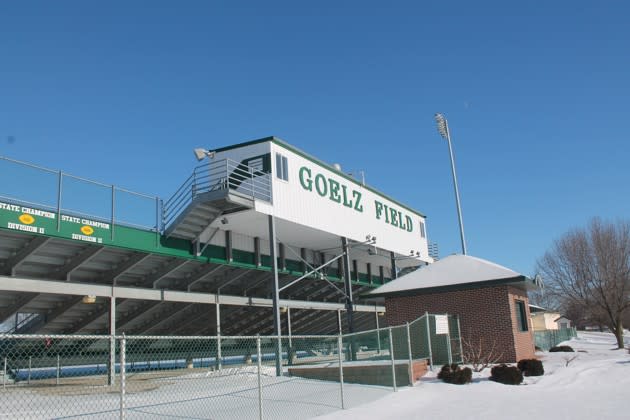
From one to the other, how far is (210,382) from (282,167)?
9587 mm

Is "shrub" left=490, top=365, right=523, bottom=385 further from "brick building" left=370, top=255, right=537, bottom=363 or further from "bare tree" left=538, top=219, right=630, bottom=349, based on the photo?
"bare tree" left=538, top=219, right=630, bottom=349

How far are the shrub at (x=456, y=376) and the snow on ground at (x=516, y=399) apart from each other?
0.75 feet

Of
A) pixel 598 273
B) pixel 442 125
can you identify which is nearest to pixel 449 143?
pixel 442 125

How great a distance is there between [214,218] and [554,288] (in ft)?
117

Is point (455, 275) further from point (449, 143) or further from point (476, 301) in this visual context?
point (449, 143)

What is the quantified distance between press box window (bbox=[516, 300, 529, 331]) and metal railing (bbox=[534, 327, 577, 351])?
11646 millimetres

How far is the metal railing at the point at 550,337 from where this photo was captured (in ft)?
116

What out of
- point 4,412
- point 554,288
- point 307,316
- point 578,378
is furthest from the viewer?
point 554,288

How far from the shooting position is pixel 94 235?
18891 millimetres

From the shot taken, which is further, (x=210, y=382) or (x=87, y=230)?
(x=87, y=230)

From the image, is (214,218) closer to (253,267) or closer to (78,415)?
(253,267)

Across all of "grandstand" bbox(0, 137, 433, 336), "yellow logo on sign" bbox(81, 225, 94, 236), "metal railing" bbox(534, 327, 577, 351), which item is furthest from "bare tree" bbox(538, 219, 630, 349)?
"yellow logo on sign" bbox(81, 225, 94, 236)

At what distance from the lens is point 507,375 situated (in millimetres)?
15930

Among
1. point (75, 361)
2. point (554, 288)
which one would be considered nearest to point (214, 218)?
point (75, 361)
